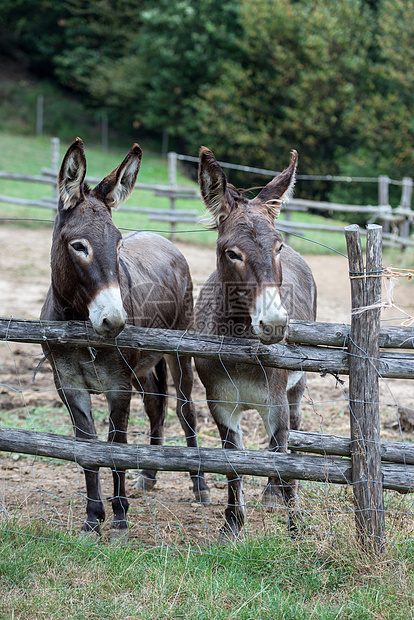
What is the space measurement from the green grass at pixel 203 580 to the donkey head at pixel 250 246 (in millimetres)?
1296

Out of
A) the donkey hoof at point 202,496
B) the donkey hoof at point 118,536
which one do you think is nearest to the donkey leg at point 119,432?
the donkey hoof at point 118,536

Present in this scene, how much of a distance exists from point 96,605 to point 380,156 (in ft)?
73.3

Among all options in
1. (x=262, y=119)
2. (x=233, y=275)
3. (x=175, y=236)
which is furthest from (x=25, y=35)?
(x=233, y=275)

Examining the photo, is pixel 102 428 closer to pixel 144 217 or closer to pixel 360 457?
pixel 360 457

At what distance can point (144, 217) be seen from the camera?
18.0 m

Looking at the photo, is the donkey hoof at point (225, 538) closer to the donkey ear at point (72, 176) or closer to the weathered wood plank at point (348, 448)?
the weathered wood plank at point (348, 448)

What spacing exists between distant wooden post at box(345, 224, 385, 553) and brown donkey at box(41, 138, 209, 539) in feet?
4.00

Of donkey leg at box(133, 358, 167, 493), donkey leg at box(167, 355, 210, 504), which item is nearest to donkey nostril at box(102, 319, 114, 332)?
donkey leg at box(167, 355, 210, 504)

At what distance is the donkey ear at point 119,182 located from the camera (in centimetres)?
343

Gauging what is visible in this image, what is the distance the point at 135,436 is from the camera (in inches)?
206

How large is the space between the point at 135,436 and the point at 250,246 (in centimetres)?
278

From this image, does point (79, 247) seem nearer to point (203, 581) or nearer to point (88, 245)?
point (88, 245)

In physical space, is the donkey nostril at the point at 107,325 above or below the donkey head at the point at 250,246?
below

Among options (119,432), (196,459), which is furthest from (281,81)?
(196,459)
